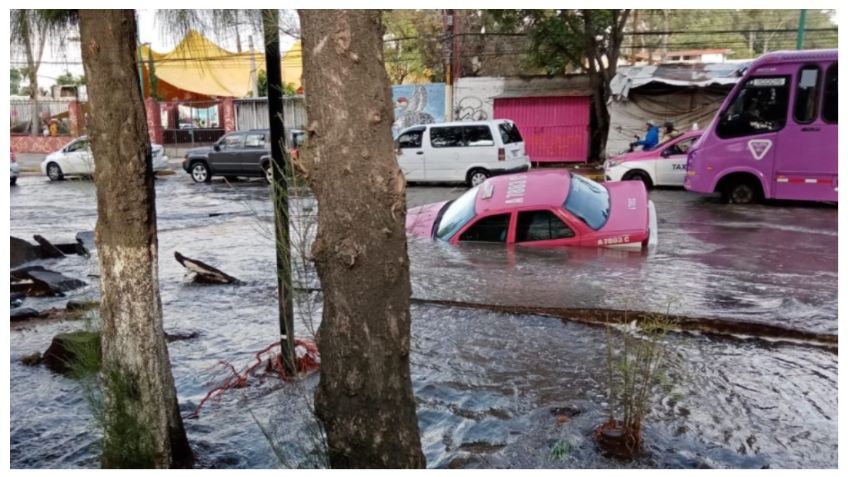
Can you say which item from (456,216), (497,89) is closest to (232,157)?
(497,89)

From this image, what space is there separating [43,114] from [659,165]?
26.6 meters

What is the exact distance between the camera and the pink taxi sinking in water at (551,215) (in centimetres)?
873

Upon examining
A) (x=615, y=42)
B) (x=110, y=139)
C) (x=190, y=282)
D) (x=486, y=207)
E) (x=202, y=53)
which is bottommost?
(x=190, y=282)

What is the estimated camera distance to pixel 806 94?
12664mm

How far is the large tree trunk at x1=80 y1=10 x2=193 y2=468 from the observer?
3432 millimetres

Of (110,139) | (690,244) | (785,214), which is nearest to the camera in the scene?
(110,139)

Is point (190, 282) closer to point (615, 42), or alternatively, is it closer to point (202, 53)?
point (202, 53)

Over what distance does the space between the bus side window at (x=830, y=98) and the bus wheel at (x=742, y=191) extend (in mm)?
1765

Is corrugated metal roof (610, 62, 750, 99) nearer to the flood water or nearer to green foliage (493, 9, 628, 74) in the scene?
green foliage (493, 9, 628, 74)

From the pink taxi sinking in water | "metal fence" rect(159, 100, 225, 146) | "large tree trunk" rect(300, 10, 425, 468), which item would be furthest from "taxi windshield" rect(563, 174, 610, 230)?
"metal fence" rect(159, 100, 225, 146)

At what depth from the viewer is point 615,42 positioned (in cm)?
2055

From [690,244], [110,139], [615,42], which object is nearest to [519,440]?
[110,139]

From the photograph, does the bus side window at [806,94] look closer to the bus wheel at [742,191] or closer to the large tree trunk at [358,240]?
the bus wheel at [742,191]
